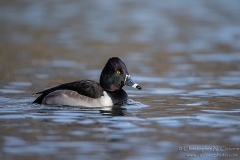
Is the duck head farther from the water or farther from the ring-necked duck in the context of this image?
the water

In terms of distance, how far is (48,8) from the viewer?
28641 mm

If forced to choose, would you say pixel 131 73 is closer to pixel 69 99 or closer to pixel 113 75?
pixel 113 75

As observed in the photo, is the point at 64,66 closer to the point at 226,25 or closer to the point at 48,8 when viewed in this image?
the point at 226,25

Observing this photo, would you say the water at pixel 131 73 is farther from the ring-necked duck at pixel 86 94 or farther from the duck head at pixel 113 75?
the duck head at pixel 113 75

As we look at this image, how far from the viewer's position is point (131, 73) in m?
15.7

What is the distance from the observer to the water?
27.3ft

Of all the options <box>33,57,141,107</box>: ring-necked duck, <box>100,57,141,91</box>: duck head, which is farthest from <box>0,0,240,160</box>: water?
<box>100,57,141,91</box>: duck head

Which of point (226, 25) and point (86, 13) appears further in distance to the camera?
point (86, 13)

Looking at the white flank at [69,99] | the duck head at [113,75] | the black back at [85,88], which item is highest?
the duck head at [113,75]

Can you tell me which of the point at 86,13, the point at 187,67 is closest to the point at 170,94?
the point at 187,67

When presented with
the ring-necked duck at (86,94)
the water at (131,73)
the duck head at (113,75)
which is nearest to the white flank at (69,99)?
the ring-necked duck at (86,94)

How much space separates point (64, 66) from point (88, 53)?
89.9 inches

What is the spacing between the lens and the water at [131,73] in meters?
8.34

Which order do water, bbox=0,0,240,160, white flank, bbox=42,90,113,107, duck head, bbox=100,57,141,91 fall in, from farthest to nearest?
duck head, bbox=100,57,141,91
white flank, bbox=42,90,113,107
water, bbox=0,0,240,160
